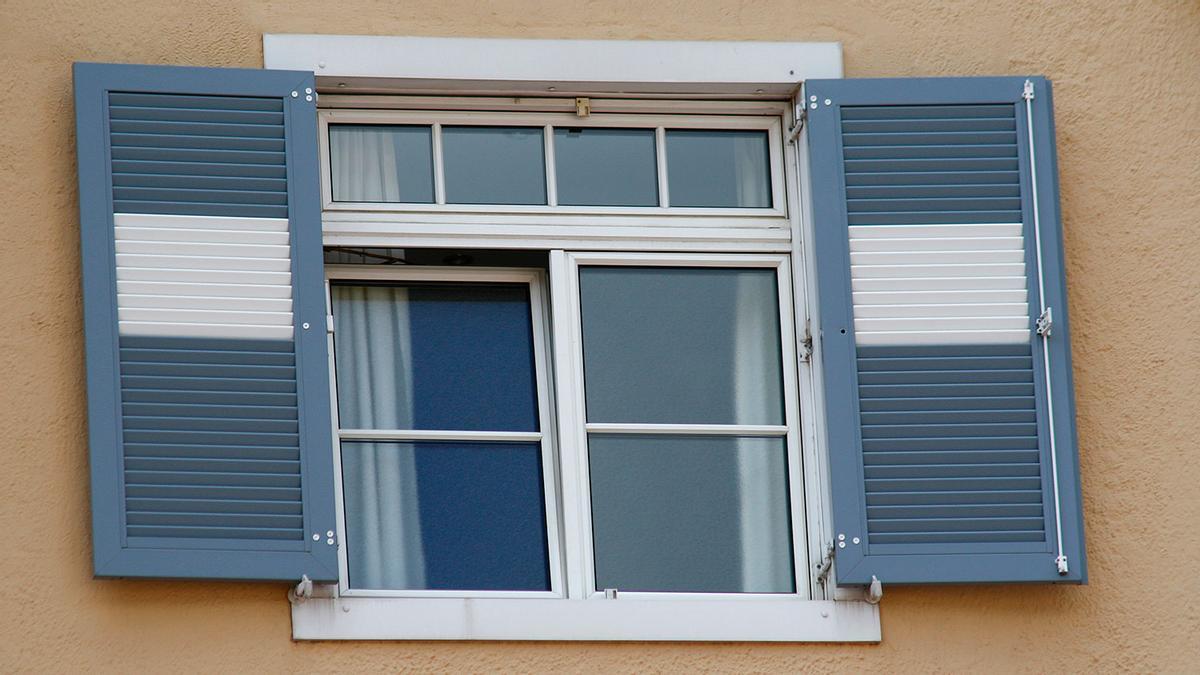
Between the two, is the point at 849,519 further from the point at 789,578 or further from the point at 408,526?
the point at 408,526

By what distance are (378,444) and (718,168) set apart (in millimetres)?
1207

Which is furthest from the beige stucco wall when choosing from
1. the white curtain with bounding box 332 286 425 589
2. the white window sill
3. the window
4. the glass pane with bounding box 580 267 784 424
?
the glass pane with bounding box 580 267 784 424

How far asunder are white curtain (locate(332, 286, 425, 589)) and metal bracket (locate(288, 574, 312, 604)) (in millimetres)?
297

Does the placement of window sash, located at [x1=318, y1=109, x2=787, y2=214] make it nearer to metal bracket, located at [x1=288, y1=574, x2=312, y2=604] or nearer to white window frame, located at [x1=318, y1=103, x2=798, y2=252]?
white window frame, located at [x1=318, y1=103, x2=798, y2=252]

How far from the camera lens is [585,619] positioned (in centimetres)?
599

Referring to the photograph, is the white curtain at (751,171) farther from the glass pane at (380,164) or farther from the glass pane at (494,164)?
the glass pane at (380,164)

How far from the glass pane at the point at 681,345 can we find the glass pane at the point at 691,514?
8 cm

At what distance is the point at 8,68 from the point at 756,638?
2406 millimetres

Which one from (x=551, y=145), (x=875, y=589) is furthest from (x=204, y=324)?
(x=875, y=589)

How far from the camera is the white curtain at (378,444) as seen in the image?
6.24m

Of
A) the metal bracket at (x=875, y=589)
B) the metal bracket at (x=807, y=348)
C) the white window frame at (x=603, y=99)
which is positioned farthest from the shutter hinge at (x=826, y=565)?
the metal bracket at (x=807, y=348)

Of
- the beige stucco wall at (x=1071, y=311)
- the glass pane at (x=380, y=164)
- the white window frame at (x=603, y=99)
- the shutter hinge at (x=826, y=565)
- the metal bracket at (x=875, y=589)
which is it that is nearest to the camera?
the beige stucco wall at (x=1071, y=311)

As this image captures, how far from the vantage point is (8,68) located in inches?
245

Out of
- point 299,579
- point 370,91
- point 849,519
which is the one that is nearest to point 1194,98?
point 849,519
